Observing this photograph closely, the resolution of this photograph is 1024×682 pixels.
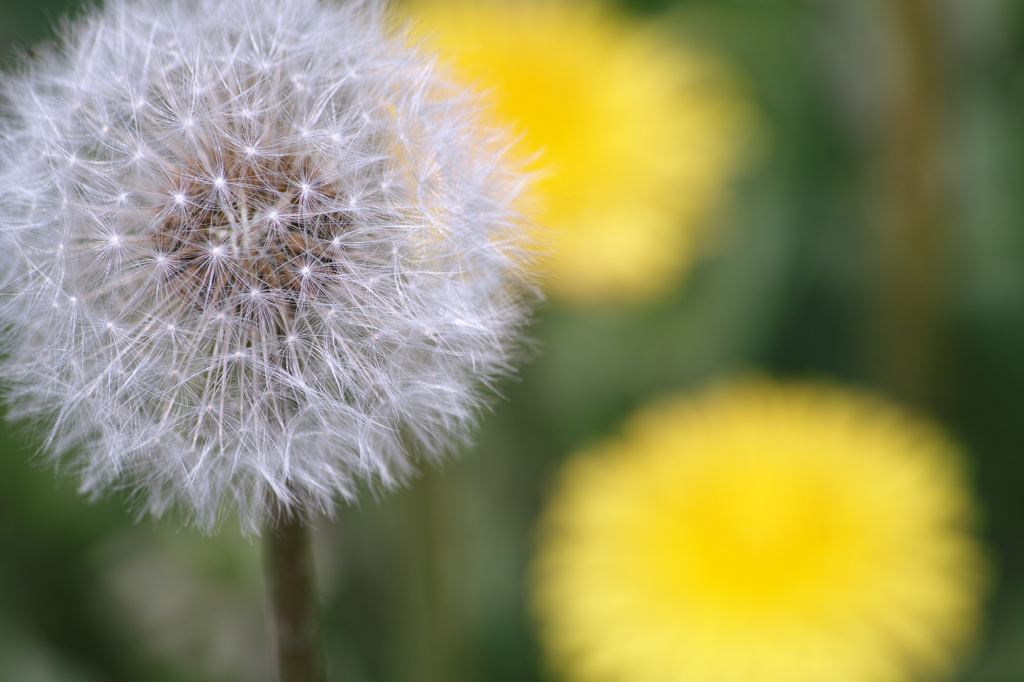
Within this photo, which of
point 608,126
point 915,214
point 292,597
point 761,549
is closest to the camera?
point 292,597

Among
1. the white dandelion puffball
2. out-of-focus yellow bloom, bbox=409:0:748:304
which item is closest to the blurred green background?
out-of-focus yellow bloom, bbox=409:0:748:304

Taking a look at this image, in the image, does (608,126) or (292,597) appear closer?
(292,597)

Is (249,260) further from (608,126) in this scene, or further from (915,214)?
(915,214)

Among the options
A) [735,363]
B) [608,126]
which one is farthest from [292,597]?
[735,363]

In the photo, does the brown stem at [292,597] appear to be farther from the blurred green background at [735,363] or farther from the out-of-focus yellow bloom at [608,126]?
the out-of-focus yellow bloom at [608,126]

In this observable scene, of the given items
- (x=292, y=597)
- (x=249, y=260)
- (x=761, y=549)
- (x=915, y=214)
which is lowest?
→ (x=761, y=549)

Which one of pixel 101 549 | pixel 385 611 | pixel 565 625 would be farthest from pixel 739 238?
pixel 101 549

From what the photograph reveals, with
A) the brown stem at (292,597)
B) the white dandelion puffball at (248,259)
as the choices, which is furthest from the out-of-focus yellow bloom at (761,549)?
the brown stem at (292,597)

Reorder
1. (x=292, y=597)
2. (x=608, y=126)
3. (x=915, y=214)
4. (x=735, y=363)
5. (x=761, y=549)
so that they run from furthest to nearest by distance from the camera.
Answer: (x=735, y=363)
(x=608, y=126)
(x=915, y=214)
(x=761, y=549)
(x=292, y=597)

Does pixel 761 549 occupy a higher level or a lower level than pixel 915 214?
lower
